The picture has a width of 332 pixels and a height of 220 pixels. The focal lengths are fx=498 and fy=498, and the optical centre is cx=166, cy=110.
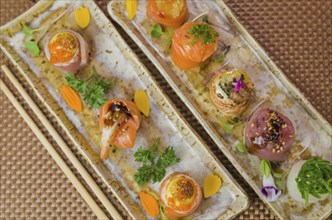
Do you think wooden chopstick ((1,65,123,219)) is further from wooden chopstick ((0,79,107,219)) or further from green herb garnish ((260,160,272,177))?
green herb garnish ((260,160,272,177))

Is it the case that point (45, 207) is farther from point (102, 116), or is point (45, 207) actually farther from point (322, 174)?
point (322, 174)

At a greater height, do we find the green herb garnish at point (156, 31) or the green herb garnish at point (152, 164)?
the green herb garnish at point (156, 31)

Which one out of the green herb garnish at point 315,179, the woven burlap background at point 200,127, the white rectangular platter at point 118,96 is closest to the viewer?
the green herb garnish at point 315,179

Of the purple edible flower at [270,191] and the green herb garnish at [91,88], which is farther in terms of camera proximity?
the green herb garnish at [91,88]

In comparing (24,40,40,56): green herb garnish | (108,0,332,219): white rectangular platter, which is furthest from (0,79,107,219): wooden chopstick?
(108,0,332,219): white rectangular platter

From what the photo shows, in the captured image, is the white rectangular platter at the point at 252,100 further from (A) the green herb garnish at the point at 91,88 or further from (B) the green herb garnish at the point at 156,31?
(A) the green herb garnish at the point at 91,88

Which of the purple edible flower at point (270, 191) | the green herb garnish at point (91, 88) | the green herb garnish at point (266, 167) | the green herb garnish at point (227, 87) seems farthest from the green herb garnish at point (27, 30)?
the purple edible flower at point (270, 191)
